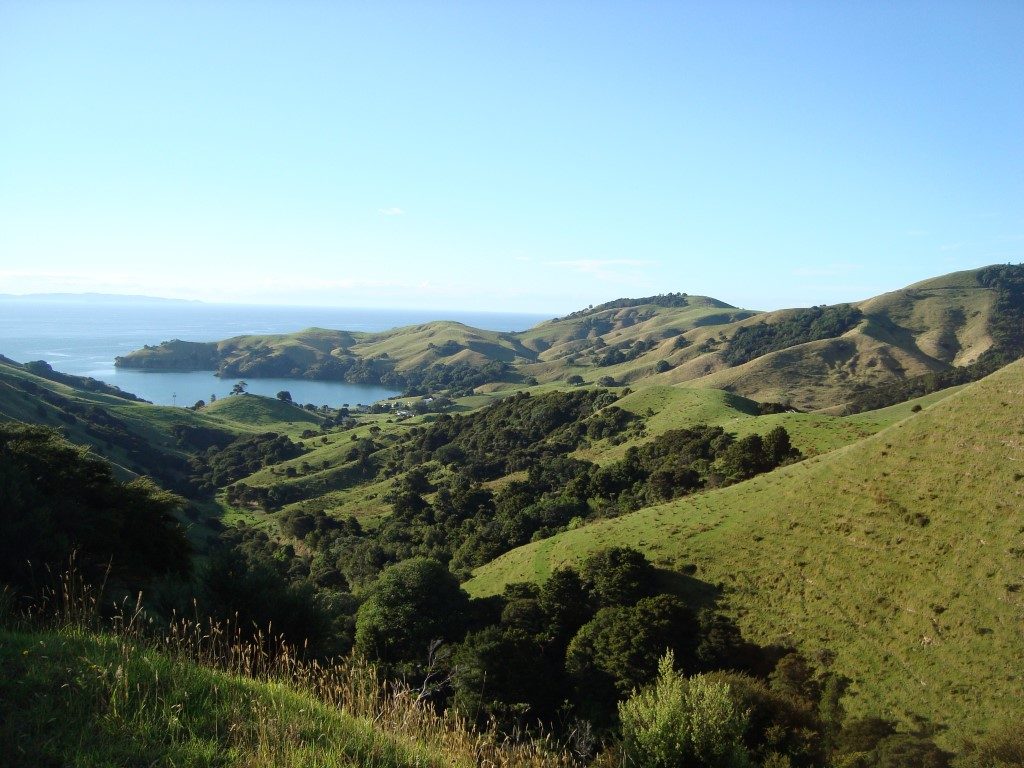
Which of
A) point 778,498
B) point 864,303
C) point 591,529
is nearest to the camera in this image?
point 778,498

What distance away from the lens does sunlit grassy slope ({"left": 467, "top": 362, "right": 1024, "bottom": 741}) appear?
861 inches

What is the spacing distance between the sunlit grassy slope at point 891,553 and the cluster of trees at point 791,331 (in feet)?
427

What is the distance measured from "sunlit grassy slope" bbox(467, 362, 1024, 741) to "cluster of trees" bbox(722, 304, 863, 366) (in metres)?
130

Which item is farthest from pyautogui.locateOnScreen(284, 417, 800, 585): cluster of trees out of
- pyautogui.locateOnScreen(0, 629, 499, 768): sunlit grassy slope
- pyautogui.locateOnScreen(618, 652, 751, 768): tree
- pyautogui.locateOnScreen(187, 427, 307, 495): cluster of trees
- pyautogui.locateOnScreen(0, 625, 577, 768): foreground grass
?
pyautogui.locateOnScreen(0, 629, 499, 768): sunlit grassy slope

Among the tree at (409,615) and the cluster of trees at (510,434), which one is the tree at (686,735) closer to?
the tree at (409,615)

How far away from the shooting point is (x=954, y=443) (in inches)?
1268

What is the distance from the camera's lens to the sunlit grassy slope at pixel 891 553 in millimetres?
21875

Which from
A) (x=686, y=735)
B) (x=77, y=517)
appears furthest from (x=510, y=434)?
(x=686, y=735)

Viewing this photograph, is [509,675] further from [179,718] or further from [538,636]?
[179,718]

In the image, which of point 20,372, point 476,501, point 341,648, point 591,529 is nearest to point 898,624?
point 591,529

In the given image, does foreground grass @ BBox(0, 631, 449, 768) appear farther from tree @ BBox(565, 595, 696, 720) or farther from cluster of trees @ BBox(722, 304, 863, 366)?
cluster of trees @ BBox(722, 304, 863, 366)

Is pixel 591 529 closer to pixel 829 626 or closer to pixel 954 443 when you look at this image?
pixel 829 626

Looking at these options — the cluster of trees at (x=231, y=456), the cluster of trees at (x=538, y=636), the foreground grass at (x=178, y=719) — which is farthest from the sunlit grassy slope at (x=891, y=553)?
the cluster of trees at (x=231, y=456)

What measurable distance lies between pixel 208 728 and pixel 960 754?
22809 mm
